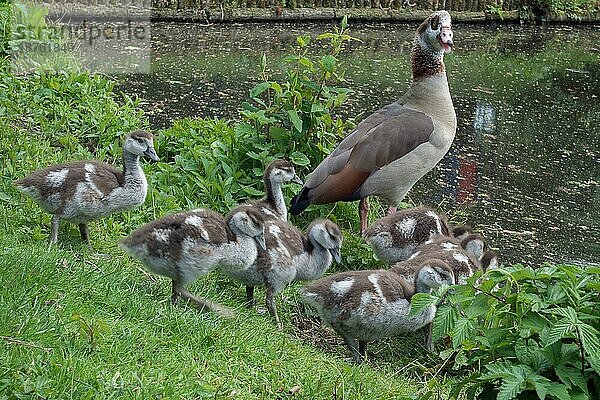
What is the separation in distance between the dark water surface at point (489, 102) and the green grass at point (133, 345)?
3.34 meters

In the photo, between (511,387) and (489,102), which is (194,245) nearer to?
(511,387)

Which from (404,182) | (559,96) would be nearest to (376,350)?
(404,182)

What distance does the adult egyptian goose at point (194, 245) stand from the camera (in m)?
5.43

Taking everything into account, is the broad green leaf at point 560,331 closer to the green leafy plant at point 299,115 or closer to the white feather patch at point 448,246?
the white feather patch at point 448,246

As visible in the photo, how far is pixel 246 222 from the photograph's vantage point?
225 inches

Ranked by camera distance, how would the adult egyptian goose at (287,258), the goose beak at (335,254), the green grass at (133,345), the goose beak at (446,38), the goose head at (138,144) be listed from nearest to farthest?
the green grass at (133,345)
the adult egyptian goose at (287,258)
the goose beak at (335,254)
the goose head at (138,144)
the goose beak at (446,38)

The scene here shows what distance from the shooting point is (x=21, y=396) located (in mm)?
3611

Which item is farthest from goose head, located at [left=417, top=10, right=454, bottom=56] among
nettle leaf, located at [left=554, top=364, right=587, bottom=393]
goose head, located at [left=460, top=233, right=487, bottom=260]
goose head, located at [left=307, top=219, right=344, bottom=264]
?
nettle leaf, located at [left=554, top=364, right=587, bottom=393]

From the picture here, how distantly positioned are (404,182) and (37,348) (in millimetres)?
4575

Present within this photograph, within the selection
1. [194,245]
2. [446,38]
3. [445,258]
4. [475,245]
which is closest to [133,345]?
[194,245]

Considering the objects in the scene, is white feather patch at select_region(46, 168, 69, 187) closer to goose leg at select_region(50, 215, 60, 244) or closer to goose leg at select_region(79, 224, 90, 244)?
goose leg at select_region(50, 215, 60, 244)

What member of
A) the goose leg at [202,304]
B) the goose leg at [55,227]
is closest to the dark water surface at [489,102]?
the goose leg at [202,304]

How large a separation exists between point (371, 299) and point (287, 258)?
72 cm

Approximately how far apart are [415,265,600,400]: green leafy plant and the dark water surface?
437 cm
